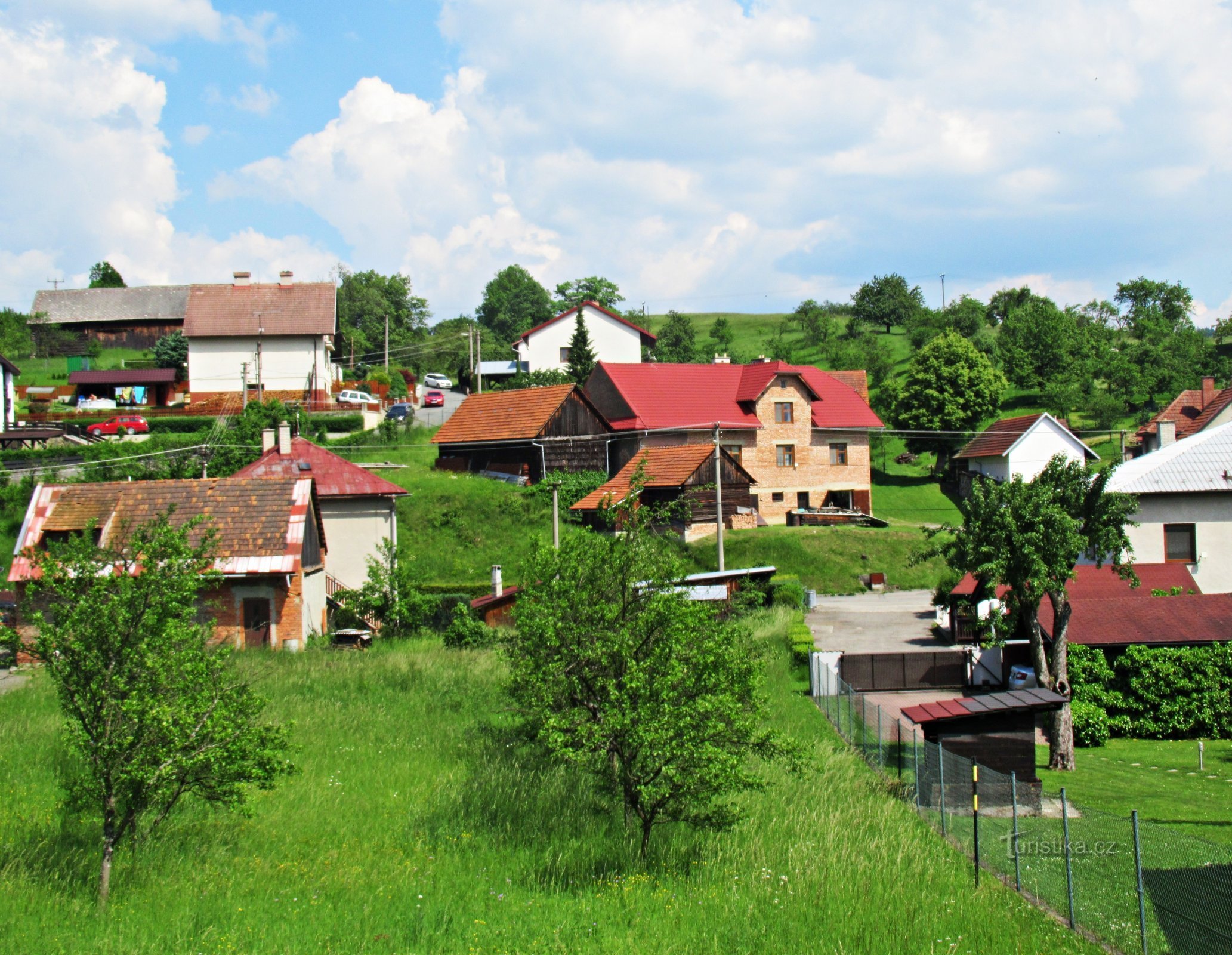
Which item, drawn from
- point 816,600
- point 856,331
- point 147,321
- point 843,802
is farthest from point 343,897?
point 856,331

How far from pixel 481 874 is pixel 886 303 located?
342ft

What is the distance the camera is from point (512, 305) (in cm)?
13638

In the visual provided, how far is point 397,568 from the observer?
31.2 meters

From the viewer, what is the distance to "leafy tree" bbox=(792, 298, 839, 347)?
102938 mm

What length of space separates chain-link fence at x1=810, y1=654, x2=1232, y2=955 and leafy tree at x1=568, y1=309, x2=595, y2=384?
158 ft

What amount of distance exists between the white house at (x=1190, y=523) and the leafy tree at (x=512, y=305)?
102258 millimetres

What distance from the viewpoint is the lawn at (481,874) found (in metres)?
10.2

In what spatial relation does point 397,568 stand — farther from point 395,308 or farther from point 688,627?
point 395,308

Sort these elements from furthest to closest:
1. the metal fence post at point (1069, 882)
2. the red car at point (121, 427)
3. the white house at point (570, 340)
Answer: the white house at point (570, 340) → the red car at point (121, 427) → the metal fence post at point (1069, 882)

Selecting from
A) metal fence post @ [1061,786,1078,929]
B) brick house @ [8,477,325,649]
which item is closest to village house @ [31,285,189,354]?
brick house @ [8,477,325,649]

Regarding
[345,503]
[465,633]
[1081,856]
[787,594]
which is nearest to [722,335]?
[787,594]

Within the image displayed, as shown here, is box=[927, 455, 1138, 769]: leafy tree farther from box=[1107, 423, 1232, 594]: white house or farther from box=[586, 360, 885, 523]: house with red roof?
box=[586, 360, 885, 523]: house with red roof

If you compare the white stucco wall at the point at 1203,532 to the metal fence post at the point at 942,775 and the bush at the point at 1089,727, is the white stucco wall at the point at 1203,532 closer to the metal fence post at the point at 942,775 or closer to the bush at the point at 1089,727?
the bush at the point at 1089,727

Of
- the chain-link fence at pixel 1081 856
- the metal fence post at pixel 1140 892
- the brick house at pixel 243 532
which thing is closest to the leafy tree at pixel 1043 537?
the chain-link fence at pixel 1081 856
